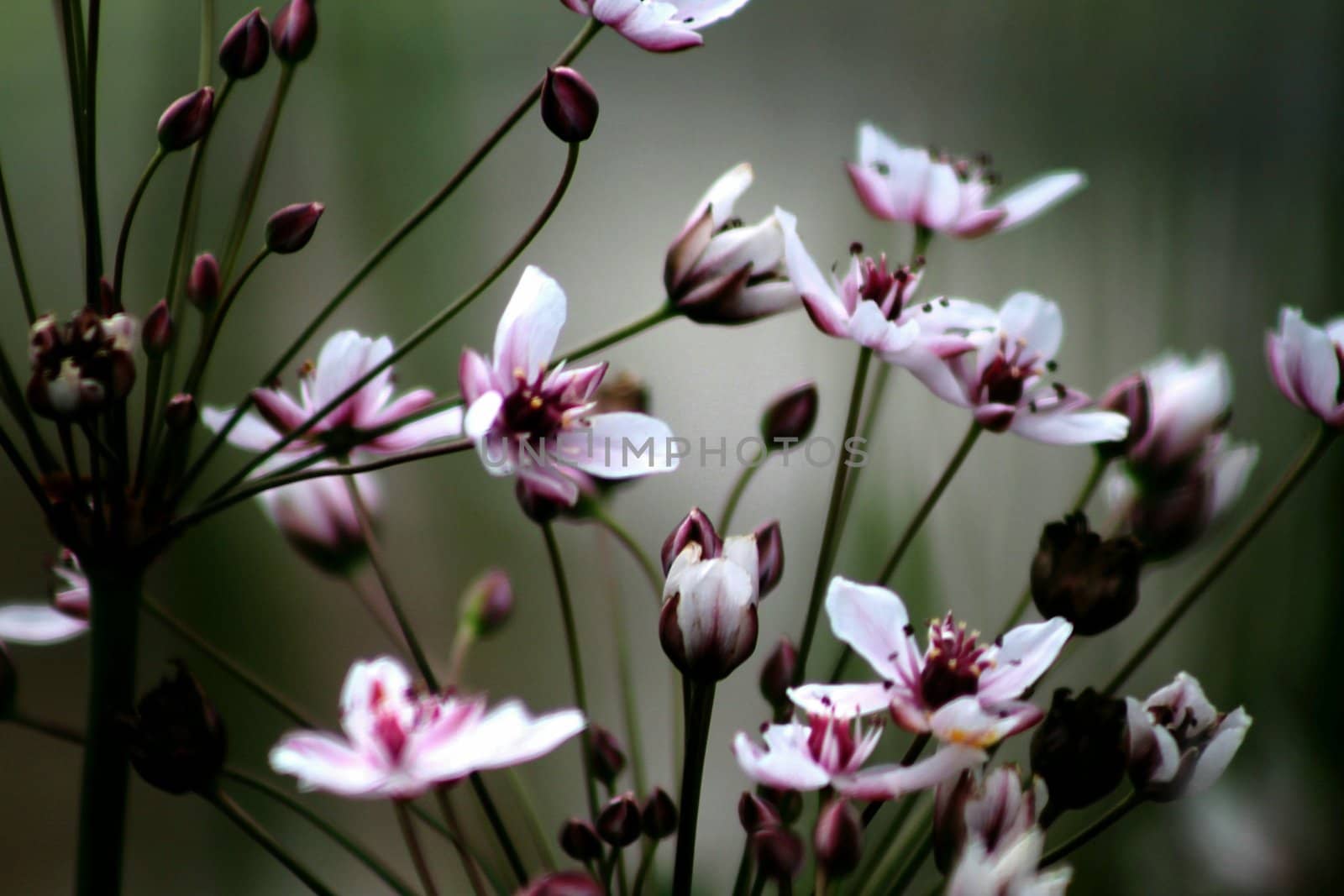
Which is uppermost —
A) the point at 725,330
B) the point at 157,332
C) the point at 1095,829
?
the point at 157,332

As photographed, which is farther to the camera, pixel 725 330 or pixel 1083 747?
pixel 725 330

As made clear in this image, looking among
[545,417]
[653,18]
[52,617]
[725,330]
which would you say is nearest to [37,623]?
[52,617]

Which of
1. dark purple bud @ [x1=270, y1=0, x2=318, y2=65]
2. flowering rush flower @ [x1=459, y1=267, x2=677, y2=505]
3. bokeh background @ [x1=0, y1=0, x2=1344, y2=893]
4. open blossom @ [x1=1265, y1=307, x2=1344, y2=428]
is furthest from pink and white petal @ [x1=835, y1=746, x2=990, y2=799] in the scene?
bokeh background @ [x1=0, y1=0, x2=1344, y2=893]

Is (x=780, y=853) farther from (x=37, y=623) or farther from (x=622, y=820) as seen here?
(x=37, y=623)

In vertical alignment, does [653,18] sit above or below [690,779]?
above

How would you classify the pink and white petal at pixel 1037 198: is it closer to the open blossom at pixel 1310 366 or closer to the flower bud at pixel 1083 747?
the open blossom at pixel 1310 366


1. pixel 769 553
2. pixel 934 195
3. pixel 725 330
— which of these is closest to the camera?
pixel 769 553

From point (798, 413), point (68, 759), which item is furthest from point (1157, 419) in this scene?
point (68, 759)

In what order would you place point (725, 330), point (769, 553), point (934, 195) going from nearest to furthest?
1. point (769, 553)
2. point (934, 195)
3. point (725, 330)
